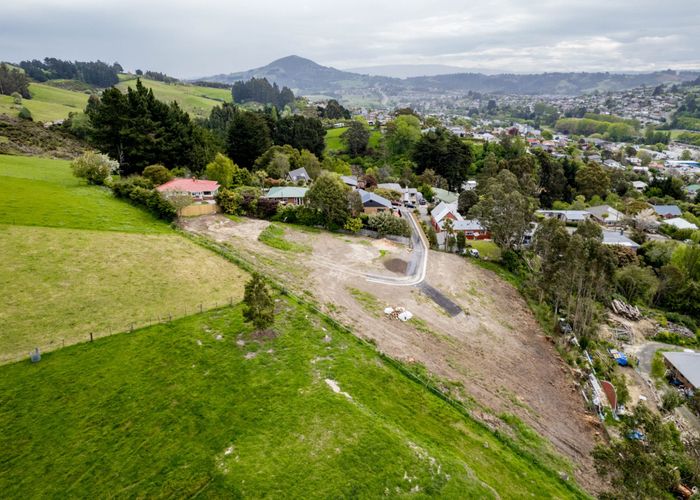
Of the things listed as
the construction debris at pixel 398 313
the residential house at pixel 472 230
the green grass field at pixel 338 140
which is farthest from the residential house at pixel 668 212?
the construction debris at pixel 398 313

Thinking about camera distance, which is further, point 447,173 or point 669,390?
point 447,173

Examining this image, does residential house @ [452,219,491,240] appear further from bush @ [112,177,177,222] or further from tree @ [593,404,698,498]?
tree @ [593,404,698,498]

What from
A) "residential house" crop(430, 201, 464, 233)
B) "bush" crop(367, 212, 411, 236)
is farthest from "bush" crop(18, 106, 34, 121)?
"residential house" crop(430, 201, 464, 233)

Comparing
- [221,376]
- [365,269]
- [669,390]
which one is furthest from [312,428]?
[669,390]

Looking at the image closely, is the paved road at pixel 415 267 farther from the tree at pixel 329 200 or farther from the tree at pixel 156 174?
the tree at pixel 156 174

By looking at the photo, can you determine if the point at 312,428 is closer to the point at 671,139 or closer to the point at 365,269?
the point at 365,269

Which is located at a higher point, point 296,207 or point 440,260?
point 296,207
